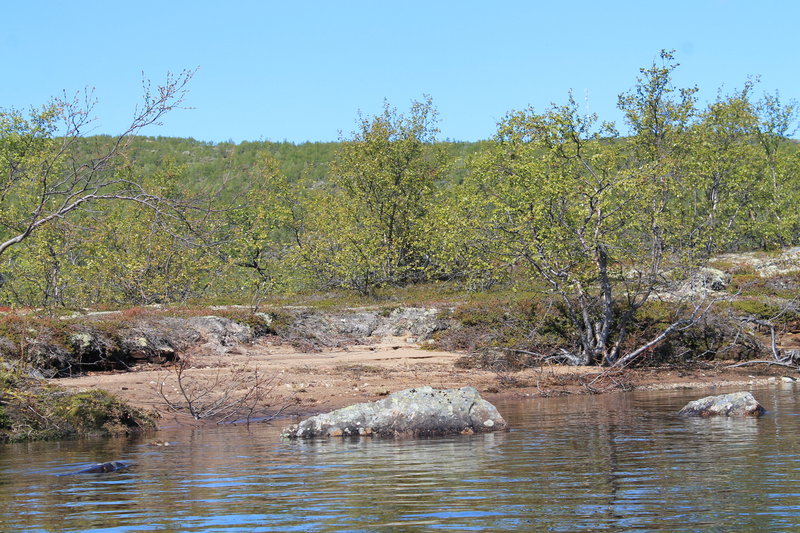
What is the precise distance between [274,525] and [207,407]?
9978mm

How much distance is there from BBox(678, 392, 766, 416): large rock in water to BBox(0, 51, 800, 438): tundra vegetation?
23.8ft

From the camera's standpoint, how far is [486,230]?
24.4m

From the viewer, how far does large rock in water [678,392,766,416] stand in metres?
15.0

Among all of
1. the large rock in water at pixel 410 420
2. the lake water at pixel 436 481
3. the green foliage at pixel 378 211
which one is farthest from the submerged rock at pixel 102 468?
the green foliage at pixel 378 211

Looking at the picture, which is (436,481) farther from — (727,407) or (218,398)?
(218,398)

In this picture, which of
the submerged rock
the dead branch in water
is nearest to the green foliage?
the dead branch in water

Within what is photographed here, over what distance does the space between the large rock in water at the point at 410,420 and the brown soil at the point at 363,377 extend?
11.2 ft

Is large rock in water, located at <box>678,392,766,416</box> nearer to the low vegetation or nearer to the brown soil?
the brown soil

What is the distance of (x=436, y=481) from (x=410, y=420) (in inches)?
173

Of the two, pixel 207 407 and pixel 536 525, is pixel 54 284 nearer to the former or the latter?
pixel 207 407

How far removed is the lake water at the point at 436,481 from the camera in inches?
277

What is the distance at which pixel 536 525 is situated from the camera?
265 inches

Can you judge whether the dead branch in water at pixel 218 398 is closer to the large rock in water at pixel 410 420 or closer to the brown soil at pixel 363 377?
the brown soil at pixel 363 377

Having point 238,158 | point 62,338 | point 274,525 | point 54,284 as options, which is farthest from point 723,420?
point 238,158
